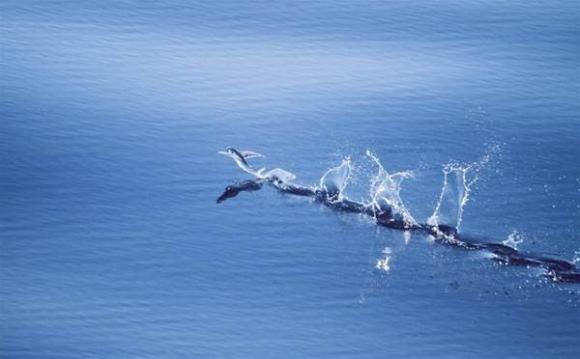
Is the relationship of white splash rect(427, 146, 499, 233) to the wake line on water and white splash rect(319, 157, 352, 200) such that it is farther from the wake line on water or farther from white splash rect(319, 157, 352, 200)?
white splash rect(319, 157, 352, 200)

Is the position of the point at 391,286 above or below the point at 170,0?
below

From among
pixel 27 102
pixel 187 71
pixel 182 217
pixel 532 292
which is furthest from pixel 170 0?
pixel 532 292

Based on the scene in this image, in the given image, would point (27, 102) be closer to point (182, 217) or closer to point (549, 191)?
point (182, 217)

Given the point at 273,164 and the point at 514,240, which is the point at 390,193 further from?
the point at 273,164

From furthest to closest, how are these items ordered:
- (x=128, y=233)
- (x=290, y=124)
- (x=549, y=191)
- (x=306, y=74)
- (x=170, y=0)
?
(x=170, y=0) → (x=306, y=74) → (x=290, y=124) → (x=549, y=191) → (x=128, y=233)

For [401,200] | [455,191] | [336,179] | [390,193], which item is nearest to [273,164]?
[336,179]

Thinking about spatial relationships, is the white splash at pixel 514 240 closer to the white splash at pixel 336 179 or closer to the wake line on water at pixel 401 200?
the wake line on water at pixel 401 200
